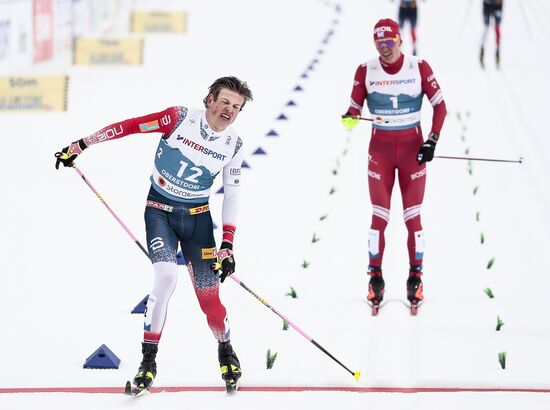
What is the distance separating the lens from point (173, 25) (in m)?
20.6

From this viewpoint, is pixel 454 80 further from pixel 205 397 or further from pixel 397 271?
pixel 205 397

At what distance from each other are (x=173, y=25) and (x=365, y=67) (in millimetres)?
14548

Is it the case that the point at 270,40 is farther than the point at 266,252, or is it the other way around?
the point at 270,40

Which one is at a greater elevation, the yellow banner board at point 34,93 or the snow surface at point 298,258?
the yellow banner board at point 34,93

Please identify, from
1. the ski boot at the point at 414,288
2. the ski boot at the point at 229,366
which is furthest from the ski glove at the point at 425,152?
the ski boot at the point at 229,366

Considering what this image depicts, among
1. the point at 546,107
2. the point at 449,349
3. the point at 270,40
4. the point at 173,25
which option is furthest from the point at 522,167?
the point at 173,25

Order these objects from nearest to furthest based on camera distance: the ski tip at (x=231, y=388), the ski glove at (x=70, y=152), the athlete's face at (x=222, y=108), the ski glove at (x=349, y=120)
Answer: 1. the athlete's face at (x=222, y=108)
2. the ski tip at (x=231, y=388)
3. the ski glove at (x=70, y=152)
4. the ski glove at (x=349, y=120)

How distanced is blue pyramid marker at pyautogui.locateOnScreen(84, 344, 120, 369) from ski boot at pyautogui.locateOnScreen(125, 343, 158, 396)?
42cm

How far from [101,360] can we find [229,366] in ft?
2.76

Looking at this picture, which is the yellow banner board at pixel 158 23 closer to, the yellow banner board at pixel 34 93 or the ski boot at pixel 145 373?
the yellow banner board at pixel 34 93

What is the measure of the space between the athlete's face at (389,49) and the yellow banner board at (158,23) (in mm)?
14577

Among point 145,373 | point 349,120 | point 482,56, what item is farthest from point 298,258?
point 482,56

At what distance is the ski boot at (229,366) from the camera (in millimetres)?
5271

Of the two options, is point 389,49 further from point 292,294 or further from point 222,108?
point 292,294
